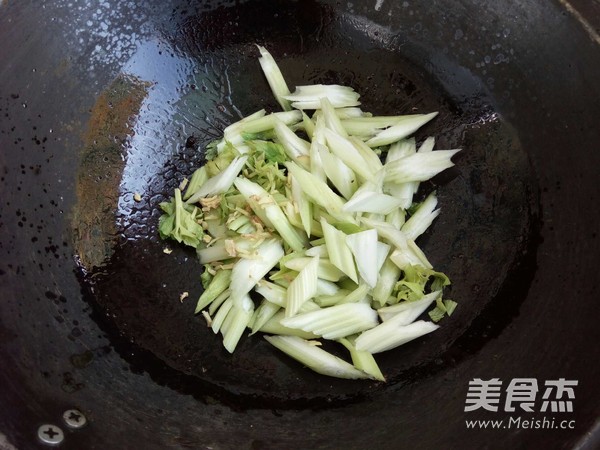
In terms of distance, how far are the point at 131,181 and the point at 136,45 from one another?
505 mm

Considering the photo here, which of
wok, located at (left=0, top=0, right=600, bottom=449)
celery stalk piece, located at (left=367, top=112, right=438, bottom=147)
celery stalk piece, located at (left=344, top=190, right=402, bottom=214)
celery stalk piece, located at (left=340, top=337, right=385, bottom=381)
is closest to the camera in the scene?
wok, located at (left=0, top=0, right=600, bottom=449)

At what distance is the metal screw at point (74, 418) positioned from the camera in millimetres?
1544

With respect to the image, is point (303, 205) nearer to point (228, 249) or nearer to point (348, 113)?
point (228, 249)

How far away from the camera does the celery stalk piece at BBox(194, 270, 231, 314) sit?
6.44 ft

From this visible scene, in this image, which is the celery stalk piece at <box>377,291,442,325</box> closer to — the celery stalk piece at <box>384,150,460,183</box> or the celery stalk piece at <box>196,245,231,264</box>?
the celery stalk piece at <box>384,150,460,183</box>

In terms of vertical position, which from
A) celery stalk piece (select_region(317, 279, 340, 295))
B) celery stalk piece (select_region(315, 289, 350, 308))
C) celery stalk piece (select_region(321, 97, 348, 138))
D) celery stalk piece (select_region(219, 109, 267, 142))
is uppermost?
celery stalk piece (select_region(321, 97, 348, 138))

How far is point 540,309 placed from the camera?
71.6 inches

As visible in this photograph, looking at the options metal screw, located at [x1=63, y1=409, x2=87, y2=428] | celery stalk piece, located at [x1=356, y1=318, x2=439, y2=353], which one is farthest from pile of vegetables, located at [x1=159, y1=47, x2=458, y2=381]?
metal screw, located at [x1=63, y1=409, x2=87, y2=428]

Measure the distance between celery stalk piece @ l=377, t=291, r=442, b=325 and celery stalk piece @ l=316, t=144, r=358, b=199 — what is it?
1.31ft

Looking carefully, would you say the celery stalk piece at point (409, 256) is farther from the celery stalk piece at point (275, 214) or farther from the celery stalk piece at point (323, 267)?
the celery stalk piece at point (275, 214)

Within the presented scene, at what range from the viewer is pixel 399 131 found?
215 cm

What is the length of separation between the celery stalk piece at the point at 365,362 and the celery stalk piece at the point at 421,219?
1.39 ft

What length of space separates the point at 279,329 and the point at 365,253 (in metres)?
0.36

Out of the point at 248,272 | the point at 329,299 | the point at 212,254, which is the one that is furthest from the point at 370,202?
the point at 212,254
